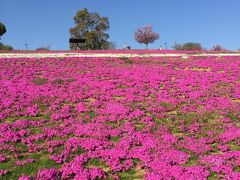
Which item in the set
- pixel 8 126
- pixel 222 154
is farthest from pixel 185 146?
pixel 8 126

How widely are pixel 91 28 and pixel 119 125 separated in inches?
3521

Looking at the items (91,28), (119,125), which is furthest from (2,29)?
(119,125)

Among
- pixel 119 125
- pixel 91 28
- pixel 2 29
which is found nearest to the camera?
pixel 119 125

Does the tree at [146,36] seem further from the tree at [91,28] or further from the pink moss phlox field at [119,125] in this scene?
the pink moss phlox field at [119,125]

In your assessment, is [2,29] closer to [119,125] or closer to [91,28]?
[91,28]

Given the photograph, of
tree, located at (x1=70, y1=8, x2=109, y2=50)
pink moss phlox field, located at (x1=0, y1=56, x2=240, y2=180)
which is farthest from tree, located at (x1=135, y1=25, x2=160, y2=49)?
pink moss phlox field, located at (x1=0, y1=56, x2=240, y2=180)

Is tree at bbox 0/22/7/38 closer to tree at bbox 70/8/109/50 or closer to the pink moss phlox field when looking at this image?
tree at bbox 70/8/109/50

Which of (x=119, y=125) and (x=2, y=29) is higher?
(x=2, y=29)

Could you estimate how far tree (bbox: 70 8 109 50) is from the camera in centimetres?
10262

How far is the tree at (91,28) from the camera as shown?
102625 millimetres

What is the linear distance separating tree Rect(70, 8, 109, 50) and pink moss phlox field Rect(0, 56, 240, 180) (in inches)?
2780

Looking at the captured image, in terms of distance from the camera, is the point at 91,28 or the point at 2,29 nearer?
the point at 2,29

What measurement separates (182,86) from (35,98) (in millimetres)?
10237

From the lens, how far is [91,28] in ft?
348
